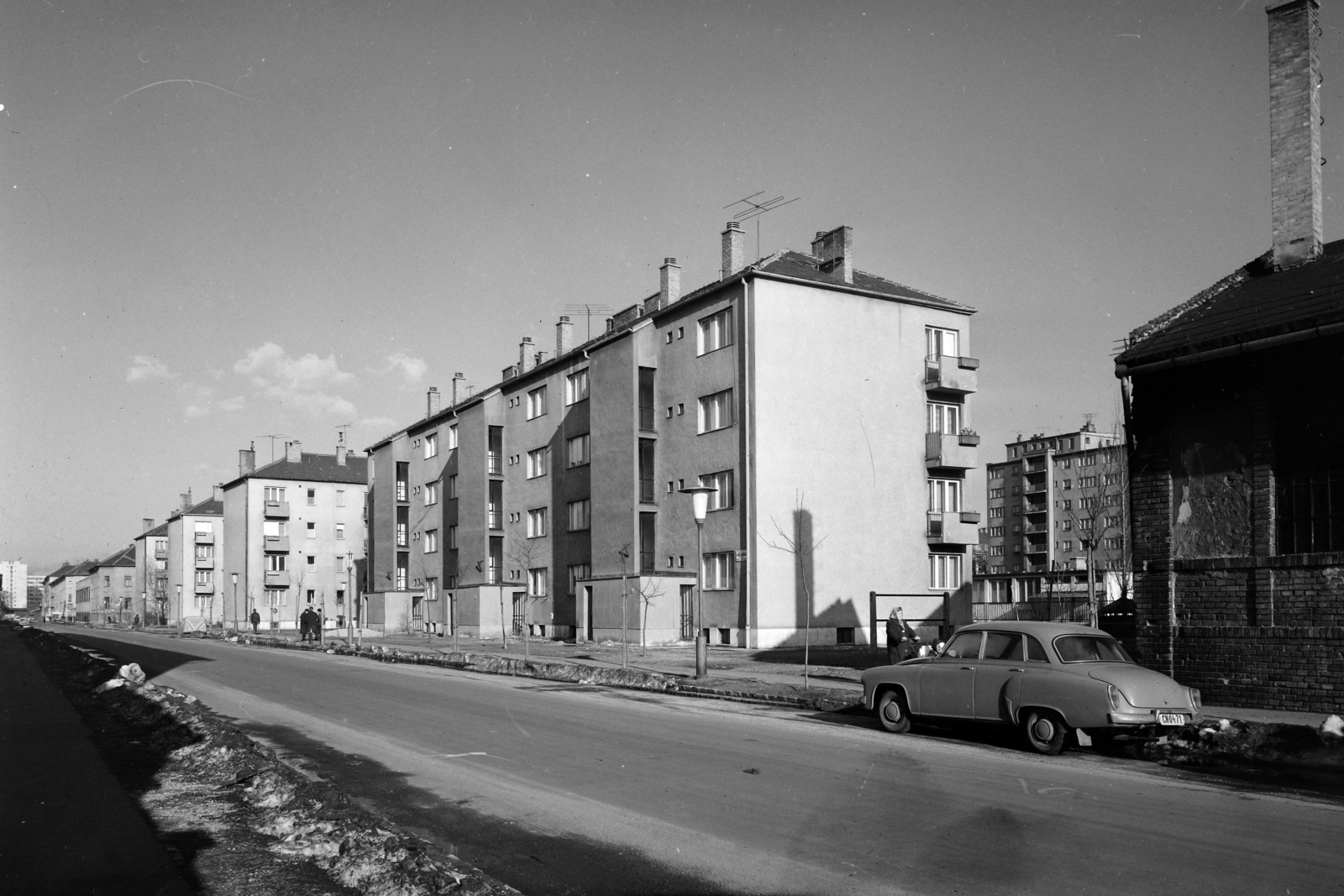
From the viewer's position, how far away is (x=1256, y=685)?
15.3m

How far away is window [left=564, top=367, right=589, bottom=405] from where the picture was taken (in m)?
45.7

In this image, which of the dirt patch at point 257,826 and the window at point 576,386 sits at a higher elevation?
the window at point 576,386

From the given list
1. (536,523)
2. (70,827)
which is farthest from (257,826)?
(536,523)

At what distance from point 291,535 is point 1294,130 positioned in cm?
8521

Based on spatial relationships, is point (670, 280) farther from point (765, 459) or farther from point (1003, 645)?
point (1003, 645)

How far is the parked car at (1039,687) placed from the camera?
11.7m

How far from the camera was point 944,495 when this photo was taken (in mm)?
39688

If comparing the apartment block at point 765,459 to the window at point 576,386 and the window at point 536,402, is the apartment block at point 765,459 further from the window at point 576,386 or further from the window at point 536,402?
the window at point 536,402

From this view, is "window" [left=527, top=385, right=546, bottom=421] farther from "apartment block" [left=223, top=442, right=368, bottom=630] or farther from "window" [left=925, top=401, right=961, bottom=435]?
"apartment block" [left=223, top=442, right=368, bottom=630]

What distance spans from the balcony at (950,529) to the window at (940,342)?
5.94 metres

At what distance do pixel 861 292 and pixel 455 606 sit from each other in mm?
22727

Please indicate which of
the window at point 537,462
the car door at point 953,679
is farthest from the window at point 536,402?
the car door at point 953,679

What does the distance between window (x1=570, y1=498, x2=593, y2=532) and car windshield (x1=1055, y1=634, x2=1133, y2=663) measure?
3233cm

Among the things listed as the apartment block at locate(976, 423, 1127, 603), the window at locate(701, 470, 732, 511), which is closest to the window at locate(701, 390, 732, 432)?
the window at locate(701, 470, 732, 511)
